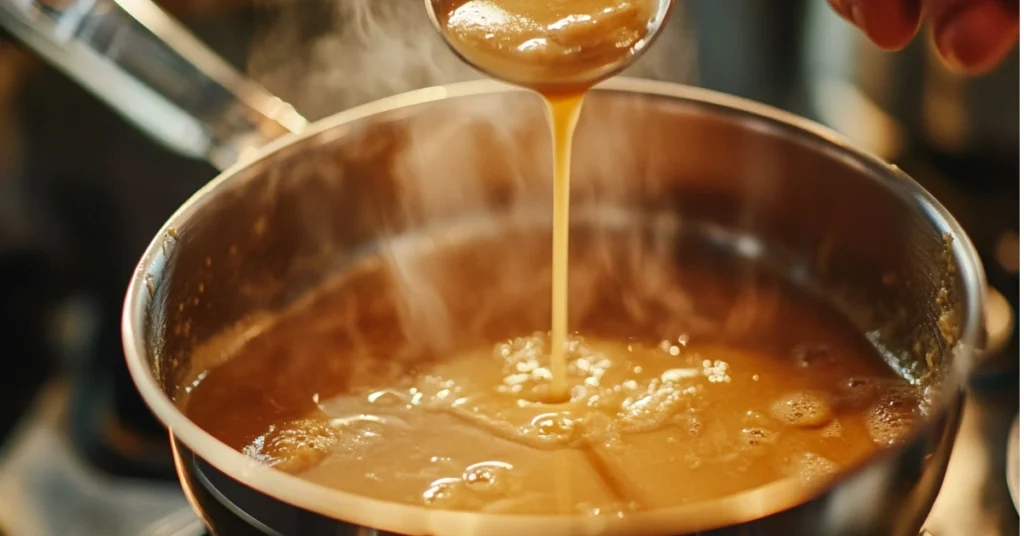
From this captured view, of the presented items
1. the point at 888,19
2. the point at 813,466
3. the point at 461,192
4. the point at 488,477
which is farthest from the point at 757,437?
the point at 461,192

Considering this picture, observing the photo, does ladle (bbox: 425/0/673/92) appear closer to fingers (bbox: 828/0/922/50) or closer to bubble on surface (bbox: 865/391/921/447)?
fingers (bbox: 828/0/922/50)

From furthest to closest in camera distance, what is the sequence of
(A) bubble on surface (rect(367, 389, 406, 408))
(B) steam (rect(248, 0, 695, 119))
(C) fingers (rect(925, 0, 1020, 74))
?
(B) steam (rect(248, 0, 695, 119)), (A) bubble on surface (rect(367, 389, 406, 408)), (C) fingers (rect(925, 0, 1020, 74))

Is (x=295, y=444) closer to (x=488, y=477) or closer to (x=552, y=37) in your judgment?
(x=488, y=477)

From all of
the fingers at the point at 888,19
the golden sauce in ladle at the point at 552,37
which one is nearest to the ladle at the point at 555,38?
the golden sauce in ladle at the point at 552,37

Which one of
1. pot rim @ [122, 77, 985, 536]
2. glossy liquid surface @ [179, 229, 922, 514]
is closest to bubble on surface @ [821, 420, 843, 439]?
glossy liquid surface @ [179, 229, 922, 514]

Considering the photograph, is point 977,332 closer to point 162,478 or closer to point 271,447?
point 271,447

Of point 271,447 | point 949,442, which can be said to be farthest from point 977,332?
point 271,447

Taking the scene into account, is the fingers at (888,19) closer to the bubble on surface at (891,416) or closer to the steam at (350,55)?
the bubble on surface at (891,416)

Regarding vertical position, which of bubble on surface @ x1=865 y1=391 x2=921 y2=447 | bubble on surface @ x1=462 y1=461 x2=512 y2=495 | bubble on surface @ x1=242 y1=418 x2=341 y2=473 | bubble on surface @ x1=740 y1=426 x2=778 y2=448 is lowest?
bubble on surface @ x1=242 y1=418 x2=341 y2=473
